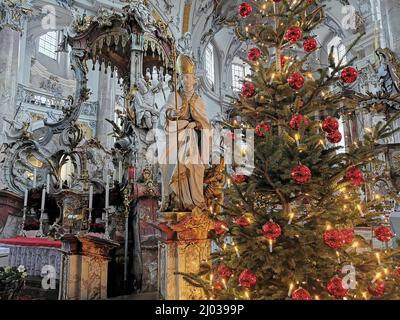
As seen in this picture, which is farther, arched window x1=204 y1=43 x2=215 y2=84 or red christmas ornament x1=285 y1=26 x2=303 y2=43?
arched window x1=204 y1=43 x2=215 y2=84

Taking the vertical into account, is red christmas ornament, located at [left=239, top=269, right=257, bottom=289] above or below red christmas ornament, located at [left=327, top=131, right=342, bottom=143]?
below

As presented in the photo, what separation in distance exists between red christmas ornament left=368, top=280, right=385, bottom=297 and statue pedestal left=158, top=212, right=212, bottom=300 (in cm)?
205

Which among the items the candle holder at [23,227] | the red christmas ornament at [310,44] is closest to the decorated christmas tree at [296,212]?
the red christmas ornament at [310,44]

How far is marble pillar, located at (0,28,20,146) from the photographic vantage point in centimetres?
974

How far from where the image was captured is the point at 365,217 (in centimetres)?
258

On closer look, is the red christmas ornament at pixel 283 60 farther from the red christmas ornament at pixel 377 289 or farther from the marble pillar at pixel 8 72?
the marble pillar at pixel 8 72

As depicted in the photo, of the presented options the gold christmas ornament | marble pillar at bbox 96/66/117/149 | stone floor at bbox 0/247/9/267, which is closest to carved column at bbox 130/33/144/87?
the gold christmas ornament

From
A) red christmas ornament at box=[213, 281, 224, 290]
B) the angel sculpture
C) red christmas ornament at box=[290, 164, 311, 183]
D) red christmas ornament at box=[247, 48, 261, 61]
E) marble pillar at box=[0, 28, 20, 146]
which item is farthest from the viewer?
marble pillar at box=[0, 28, 20, 146]

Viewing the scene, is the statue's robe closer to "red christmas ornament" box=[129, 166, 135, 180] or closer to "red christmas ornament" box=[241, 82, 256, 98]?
"red christmas ornament" box=[241, 82, 256, 98]

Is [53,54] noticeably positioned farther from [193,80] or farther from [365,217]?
[365,217]

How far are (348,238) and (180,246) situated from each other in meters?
2.32

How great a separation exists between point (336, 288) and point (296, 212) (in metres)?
0.68

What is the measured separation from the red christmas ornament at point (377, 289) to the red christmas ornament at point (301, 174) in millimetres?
832

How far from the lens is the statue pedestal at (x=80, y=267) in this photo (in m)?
3.84
